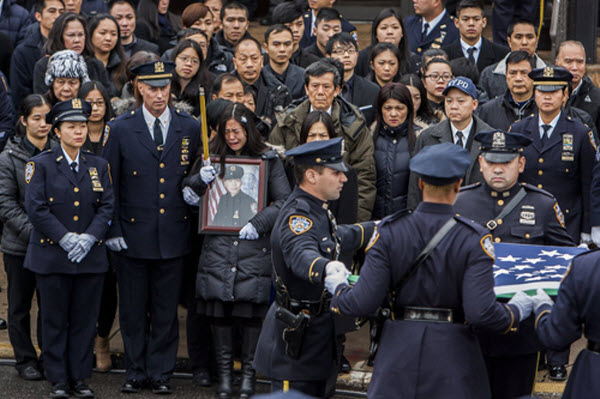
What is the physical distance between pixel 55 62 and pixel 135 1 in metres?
4.75

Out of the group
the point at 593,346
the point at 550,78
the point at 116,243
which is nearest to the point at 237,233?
the point at 116,243

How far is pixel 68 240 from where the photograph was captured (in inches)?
280

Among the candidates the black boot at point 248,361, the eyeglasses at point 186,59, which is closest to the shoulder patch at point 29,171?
the black boot at point 248,361

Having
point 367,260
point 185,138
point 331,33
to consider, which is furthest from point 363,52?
point 367,260

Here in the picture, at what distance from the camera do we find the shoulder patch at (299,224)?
554cm

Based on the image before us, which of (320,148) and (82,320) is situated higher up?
(320,148)

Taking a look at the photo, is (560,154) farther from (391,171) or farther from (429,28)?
(429,28)

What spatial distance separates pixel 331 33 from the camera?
10.1 m

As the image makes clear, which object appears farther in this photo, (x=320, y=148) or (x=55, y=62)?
(x=55, y=62)

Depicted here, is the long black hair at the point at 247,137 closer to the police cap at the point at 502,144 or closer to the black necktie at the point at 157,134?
the black necktie at the point at 157,134

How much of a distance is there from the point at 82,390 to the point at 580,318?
384 cm

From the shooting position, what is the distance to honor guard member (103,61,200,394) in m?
7.47

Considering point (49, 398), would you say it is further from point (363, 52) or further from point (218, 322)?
point (363, 52)

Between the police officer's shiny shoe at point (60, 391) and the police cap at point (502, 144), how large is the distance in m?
3.26
